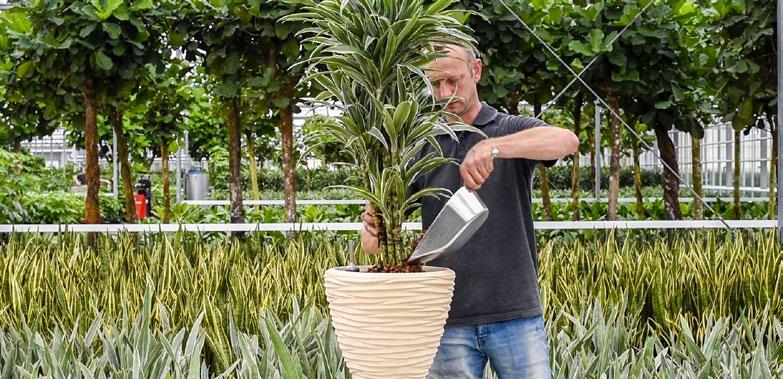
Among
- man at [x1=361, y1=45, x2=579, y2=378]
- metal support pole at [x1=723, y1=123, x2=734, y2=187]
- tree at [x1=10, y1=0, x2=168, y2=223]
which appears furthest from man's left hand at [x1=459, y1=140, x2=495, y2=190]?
metal support pole at [x1=723, y1=123, x2=734, y2=187]

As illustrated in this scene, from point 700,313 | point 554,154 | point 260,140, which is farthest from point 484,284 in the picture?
point 260,140

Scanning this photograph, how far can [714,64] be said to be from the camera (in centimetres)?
562

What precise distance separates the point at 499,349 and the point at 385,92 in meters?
0.63

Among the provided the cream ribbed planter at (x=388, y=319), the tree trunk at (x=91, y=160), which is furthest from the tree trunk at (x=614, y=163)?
the cream ribbed planter at (x=388, y=319)

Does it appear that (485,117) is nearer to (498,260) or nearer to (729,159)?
(498,260)

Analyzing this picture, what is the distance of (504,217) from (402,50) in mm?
523

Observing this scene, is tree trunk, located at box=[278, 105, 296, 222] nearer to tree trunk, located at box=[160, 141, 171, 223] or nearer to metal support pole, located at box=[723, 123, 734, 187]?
tree trunk, located at box=[160, 141, 171, 223]

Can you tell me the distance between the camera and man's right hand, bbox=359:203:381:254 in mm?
1212

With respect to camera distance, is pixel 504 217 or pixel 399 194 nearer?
pixel 399 194

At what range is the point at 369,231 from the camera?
1229mm

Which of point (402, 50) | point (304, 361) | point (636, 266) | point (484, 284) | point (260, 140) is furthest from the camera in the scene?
point (260, 140)

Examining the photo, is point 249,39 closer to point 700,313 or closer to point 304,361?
point 700,313

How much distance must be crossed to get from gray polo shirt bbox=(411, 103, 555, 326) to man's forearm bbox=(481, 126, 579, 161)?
7.9 inches

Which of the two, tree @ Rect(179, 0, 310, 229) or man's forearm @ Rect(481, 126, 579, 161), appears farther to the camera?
tree @ Rect(179, 0, 310, 229)
